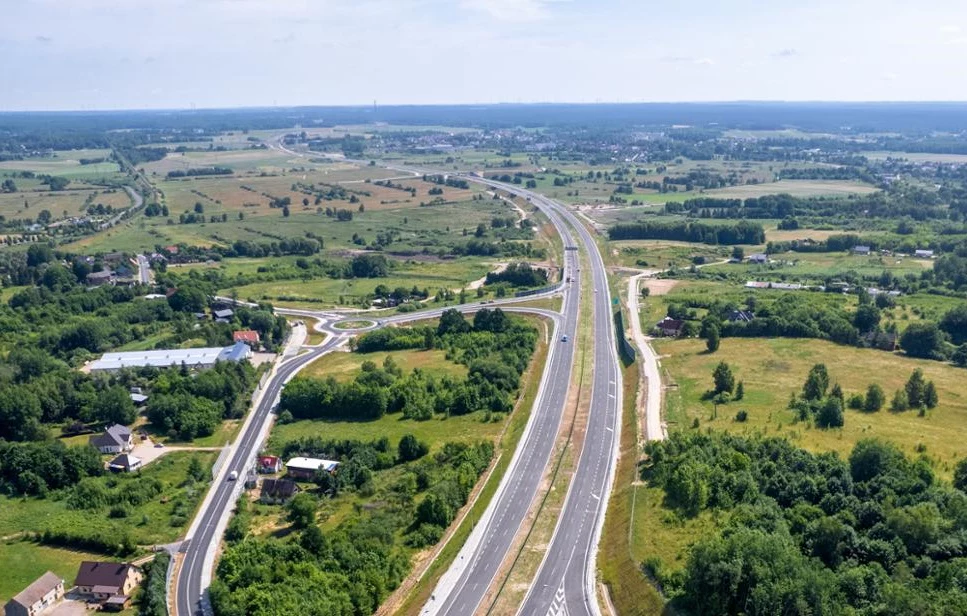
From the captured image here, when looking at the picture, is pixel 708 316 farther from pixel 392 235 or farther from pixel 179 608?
pixel 392 235

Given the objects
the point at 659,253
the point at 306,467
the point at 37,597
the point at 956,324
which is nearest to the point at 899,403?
the point at 956,324

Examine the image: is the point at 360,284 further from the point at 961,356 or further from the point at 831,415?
the point at 961,356

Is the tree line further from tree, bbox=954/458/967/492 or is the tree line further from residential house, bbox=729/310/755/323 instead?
tree, bbox=954/458/967/492

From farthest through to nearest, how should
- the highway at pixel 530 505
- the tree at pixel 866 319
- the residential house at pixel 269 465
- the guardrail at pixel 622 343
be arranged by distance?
the tree at pixel 866 319 < the guardrail at pixel 622 343 < the residential house at pixel 269 465 < the highway at pixel 530 505

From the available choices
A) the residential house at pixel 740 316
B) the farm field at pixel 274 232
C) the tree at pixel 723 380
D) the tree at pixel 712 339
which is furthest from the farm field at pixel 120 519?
the farm field at pixel 274 232

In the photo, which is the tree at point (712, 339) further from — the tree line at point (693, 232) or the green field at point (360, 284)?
the tree line at point (693, 232)

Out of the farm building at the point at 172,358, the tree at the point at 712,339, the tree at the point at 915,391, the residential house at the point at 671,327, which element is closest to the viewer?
the tree at the point at 915,391

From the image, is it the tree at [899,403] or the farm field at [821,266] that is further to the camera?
the farm field at [821,266]
